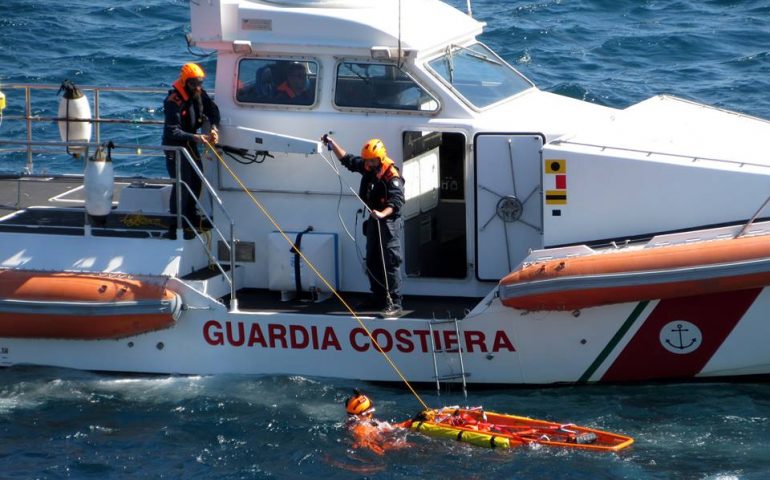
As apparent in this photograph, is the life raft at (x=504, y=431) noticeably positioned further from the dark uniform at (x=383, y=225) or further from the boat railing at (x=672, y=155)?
the boat railing at (x=672, y=155)

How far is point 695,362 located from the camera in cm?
903

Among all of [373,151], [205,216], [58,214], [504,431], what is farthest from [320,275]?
[58,214]

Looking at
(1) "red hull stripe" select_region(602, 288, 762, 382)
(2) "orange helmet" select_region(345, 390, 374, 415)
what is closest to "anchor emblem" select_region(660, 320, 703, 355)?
(1) "red hull stripe" select_region(602, 288, 762, 382)

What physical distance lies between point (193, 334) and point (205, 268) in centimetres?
63

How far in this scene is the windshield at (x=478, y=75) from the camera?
9820 millimetres

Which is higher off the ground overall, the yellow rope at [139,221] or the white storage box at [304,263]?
the yellow rope at [139,221]

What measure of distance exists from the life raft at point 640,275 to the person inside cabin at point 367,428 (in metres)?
1.20

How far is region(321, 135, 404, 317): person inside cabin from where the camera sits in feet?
30.3

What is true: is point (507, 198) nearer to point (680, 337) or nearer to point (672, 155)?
point (672, 155)

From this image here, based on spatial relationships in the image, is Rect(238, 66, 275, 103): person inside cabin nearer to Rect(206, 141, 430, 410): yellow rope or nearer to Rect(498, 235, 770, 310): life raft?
Rect(206, 141, 430, 410): yellow rope

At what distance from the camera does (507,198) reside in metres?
9.44

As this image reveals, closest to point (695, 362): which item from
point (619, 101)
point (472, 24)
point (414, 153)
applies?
point (414, 153)

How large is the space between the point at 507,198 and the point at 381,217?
955mm

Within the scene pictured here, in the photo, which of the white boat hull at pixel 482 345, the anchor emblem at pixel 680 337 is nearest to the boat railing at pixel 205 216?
the white boat hull at pixel 482 345
